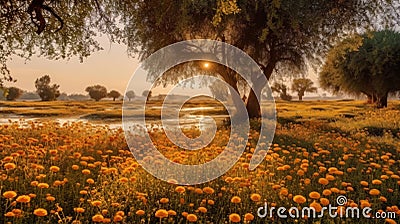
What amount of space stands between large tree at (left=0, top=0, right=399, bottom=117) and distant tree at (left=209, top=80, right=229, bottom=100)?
96 cm

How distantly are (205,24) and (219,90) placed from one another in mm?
6113

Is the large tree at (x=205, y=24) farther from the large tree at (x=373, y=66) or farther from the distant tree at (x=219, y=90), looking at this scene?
the large tree at (x=373, y=66)

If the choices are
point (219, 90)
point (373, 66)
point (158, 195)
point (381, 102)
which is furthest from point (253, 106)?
point (381, 102)

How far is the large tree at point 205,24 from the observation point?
12289 millimetres

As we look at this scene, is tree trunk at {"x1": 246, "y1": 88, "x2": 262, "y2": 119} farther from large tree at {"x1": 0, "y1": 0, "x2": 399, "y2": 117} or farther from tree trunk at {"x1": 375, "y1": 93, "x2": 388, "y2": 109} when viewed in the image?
tree trunk at {"x1": 375, "y1": 93, "x2": 388, "y2": 109}

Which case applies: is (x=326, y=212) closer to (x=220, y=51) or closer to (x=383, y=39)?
(x=220, y=51)

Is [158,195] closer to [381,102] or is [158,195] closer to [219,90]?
[219,90]

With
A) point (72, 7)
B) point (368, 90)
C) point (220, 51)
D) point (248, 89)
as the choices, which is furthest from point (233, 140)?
point (368, 90)

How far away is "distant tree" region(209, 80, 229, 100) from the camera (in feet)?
70.4

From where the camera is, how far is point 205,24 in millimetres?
16656

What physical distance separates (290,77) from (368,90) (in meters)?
21.1

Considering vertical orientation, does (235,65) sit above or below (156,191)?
above

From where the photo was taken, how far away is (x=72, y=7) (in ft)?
41.9

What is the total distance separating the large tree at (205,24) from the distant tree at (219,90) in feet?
3.15
